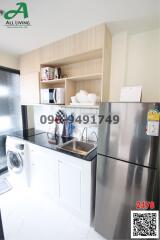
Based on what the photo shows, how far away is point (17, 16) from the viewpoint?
1407mm

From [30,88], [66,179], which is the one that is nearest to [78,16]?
[30,88]

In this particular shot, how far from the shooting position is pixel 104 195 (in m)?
1.41

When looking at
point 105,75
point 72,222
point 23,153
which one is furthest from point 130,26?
point 72,222

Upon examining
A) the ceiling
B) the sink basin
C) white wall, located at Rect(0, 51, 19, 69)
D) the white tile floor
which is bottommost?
the white tile floor

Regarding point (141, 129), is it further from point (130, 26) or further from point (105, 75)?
point (130, 26)

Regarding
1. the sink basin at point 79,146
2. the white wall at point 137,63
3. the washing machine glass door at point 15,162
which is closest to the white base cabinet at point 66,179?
the washing machine glass door at point 15,162

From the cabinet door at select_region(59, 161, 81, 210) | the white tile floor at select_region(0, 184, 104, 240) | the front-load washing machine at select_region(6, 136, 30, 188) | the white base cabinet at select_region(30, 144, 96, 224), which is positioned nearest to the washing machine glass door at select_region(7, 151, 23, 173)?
the front-load washing machine at select_region(6, 136, 30, 188)

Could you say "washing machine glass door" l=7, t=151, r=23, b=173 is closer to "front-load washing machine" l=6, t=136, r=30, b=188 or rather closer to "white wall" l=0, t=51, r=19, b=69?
"front-load washing machine" l=6, t=136, r=30, b=188

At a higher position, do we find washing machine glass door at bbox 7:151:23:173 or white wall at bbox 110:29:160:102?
white wall at bbox 110:29:160:102

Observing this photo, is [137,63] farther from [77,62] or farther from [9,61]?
[9,61]

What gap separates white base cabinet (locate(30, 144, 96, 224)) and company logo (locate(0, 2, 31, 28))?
66.0 inches

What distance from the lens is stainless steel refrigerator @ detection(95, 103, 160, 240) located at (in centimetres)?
110

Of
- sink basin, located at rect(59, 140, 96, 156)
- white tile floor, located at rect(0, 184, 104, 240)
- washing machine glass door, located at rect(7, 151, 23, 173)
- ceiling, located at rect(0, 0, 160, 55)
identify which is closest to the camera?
ceiling, located at rect(0, 0, 160, 55)

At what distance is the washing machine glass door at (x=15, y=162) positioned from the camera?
7.22 feet
